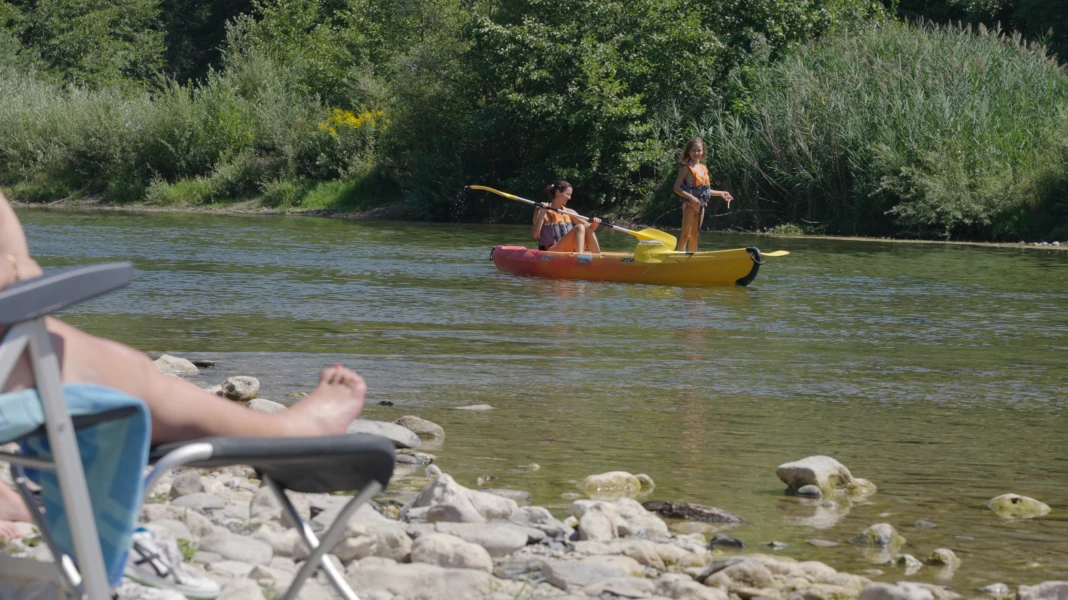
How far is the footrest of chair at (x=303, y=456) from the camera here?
2373 mm

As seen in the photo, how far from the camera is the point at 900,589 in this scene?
138 inches

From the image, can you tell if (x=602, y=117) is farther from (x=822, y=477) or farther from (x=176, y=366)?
(x=822, y=477)

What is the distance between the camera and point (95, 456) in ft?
7.55

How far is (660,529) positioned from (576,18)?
23797 millimetres

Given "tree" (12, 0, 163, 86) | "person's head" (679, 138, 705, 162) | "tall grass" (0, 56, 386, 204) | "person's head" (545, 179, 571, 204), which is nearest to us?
"person's head" (545, 179, 571, 204)

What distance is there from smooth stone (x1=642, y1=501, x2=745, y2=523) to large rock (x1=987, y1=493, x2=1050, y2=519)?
95 cm

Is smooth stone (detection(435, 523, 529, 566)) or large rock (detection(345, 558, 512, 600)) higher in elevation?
large rock (detection(345, 558, 512, 600))

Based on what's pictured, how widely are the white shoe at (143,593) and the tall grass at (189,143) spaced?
2738cm

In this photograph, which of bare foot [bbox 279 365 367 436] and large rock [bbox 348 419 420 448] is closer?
bare foot [bbox 279 365 367 436]

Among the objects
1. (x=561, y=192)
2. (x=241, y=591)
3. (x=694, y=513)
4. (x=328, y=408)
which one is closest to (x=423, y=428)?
(x=694, y=513)

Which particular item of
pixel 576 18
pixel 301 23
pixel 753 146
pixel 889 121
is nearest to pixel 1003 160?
pixel 889 121

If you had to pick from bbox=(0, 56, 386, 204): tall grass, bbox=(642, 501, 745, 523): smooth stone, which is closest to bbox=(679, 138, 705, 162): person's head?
bbox=(642, 501, 745, 523): smooth stone

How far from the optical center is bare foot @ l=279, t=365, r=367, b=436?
9.29ft

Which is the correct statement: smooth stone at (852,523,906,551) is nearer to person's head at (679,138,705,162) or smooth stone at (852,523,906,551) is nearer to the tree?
person's head at (679,138,705,162)
